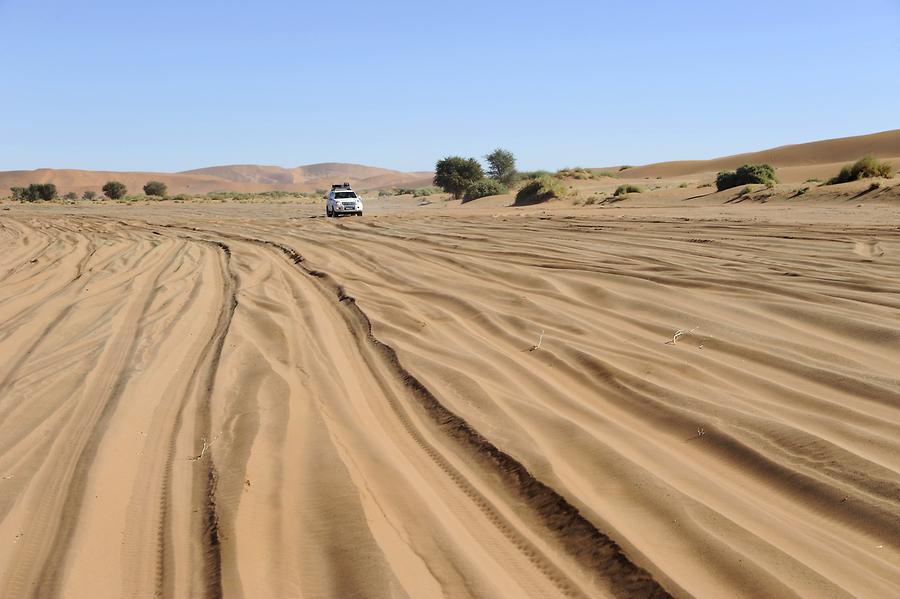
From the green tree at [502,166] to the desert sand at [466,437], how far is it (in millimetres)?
50751

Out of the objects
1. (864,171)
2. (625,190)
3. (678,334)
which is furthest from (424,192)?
(678,334)

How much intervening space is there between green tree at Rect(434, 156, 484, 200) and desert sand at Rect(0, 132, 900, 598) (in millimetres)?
43255

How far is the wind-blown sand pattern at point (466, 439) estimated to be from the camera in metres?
3.07

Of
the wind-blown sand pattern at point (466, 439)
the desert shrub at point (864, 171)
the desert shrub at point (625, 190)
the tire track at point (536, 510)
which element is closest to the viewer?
the tire track at point (536, 510)

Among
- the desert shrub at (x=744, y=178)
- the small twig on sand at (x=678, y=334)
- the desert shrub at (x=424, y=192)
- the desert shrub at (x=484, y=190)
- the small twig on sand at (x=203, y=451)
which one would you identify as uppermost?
the desert shrub at (x=744, y=178)

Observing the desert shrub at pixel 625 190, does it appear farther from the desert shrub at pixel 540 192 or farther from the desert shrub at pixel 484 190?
the desert shrub at pixel 484 190

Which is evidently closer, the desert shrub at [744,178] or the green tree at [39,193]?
the desert shrub at [744,178]

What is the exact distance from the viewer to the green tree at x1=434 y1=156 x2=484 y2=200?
173 feet

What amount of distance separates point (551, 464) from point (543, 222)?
1563 centimetres

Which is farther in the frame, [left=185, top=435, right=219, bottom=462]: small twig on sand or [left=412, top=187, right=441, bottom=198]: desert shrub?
[left=412, top=187, right=441, bottom=198]: desert shrub

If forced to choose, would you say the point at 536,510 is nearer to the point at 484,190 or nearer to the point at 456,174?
the point at 484,190

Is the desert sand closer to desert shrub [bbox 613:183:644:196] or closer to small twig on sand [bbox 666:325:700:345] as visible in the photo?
small twig on sand [bbox 666:325:700:345]

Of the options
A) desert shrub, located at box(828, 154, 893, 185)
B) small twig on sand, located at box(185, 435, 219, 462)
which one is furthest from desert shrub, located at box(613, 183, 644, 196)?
small twig on sand, located at box(185, 435, 219, 462)

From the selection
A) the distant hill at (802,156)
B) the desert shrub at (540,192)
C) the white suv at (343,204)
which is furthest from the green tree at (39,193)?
the white suv at (343,204)
